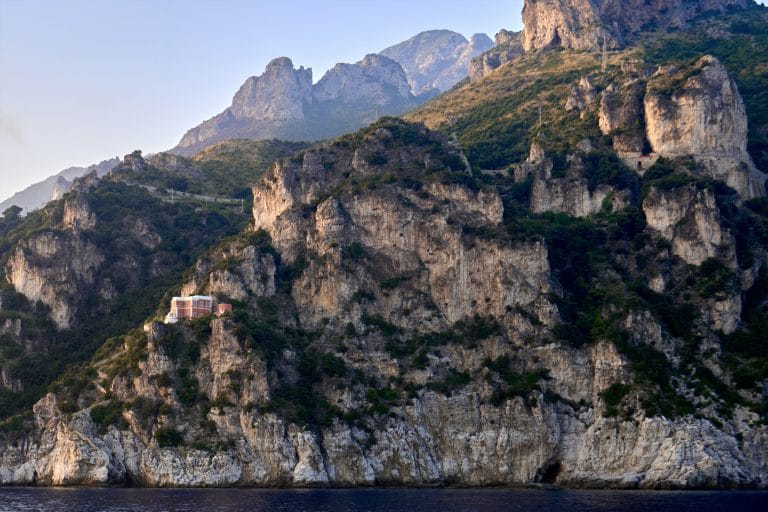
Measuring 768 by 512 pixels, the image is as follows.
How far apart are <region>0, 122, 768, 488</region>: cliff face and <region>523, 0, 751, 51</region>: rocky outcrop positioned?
6826cm

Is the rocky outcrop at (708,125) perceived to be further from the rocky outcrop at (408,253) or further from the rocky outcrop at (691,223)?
the rocky outcrop at (408,253)

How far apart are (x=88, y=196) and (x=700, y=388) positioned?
3293 inches

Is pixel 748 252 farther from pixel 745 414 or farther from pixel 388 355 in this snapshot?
pixel 388 355

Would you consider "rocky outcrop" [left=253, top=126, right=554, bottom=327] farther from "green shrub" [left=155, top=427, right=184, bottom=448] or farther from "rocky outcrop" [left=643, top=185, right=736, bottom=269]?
Result: "green shrub" [left=155, top=427, right=184, bottom=448]

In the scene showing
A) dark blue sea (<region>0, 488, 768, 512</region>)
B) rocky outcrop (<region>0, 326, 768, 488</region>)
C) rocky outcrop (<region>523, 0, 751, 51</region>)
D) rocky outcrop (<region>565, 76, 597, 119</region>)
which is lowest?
dark blue sea (<region>0, 488, 768, 512</region>)

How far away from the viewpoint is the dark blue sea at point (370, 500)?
80.9m

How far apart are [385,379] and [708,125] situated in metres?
48.7

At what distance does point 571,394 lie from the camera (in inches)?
4183

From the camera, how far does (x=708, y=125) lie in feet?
421

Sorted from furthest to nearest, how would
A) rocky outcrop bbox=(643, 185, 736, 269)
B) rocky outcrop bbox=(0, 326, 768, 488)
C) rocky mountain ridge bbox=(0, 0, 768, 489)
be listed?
rocky outcrop bbox=(643, 185, 736, 269)
rocky mountain ridge bbox=(0, 0, 768, 489)
rocky outcrop bbox=(0, 326, 768, 488)

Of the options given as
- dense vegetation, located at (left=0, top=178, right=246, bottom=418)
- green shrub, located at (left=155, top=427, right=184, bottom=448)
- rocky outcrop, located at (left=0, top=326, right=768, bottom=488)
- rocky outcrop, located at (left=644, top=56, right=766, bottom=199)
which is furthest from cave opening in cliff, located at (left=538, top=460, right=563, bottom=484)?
dense vegetation, located at (left=0, top=178, right=246, bottom=418)

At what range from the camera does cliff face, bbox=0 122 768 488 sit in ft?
329

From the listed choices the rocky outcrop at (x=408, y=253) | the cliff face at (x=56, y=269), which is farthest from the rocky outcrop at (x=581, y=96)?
the cliff face at (x=56, y=269)

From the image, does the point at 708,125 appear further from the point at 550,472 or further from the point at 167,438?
the point at 167,438
